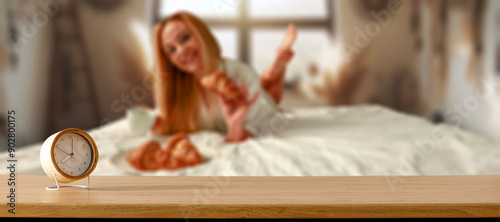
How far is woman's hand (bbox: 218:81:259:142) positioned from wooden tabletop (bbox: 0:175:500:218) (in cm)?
133

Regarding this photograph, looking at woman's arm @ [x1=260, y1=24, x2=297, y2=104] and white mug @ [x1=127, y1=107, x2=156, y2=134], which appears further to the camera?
woman's arm @ [x1=260, y1=24, x2=297, y2=104]

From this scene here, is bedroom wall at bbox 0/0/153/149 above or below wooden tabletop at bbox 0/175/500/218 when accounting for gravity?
below

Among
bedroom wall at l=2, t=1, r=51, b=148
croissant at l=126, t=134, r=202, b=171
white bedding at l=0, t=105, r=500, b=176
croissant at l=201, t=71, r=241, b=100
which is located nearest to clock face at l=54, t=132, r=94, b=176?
white bedding at l=0, t=105, r=500, b=176

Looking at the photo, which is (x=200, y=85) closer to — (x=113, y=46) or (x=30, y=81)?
(x=113, y=46)

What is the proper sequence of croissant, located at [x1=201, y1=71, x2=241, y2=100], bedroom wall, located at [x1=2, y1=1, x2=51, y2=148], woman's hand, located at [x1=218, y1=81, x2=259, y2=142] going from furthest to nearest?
bedroom wall, located at [x1=2, y1=1, x2=51, y2=148]
woman's hand, located at [x1=218, y1=81, x2=259, y2=142]
croissant, located at [x1=201, y1=71, x2=241, y2=100]

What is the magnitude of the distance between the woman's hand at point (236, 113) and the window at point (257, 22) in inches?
26.8

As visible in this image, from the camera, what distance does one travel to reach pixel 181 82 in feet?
7.75

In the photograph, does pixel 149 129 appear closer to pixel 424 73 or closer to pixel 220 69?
pixel 220 69

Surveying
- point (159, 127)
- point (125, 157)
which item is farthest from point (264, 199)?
point (159, 127)

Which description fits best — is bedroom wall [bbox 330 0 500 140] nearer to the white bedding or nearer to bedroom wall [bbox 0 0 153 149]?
the white bedding

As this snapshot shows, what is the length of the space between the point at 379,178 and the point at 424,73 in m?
2.32

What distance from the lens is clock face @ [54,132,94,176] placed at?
2.25ft

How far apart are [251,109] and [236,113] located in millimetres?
73

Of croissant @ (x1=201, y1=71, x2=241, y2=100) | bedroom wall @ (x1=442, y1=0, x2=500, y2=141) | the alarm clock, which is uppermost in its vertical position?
the alarm clock
